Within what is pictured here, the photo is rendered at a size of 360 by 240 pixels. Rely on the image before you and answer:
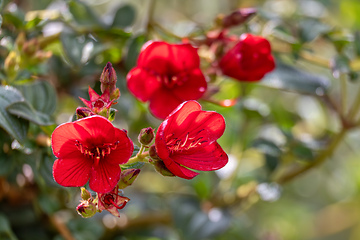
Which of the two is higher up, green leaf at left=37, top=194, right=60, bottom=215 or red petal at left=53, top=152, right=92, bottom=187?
red petal at left=53, top=152, right=92, bottom=187

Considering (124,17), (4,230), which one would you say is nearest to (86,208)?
(4,230)

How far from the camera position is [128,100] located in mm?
1087

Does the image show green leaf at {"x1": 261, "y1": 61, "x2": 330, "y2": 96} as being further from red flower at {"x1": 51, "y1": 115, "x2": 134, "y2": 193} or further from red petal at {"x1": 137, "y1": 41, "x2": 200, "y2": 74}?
red flower at {"x1": 51, "y1": 115, "x2": 134, "y2": 193}

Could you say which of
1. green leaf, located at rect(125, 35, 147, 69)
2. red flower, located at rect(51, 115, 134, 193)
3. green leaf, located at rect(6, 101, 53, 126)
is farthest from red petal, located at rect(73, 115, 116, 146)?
green leaf, located at rect(125, 35, 147, 69)

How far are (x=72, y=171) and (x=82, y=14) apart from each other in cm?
42

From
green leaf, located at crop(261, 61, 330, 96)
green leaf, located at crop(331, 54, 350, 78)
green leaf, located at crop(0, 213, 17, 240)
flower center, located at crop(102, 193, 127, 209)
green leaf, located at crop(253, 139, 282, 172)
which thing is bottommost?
green leaf, located at crop(253, 139, 282, 172)

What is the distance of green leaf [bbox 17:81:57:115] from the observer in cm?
77

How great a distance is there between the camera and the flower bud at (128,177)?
1.90 ft

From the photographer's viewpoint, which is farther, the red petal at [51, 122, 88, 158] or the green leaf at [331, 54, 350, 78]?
the green leaf at [331, 54, 350, 78]

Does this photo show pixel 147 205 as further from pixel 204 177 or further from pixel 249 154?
pixel 249 154

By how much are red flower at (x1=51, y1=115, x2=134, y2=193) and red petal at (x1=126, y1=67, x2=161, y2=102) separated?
19 cm

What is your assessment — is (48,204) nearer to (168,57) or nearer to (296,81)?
(168,57)

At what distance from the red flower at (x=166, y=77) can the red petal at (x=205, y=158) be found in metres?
0.13

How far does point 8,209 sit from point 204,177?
0.42m
